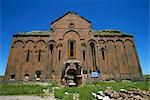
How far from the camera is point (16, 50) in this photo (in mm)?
31141

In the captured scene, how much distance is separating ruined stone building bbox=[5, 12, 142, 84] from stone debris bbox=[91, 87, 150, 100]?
885 cm

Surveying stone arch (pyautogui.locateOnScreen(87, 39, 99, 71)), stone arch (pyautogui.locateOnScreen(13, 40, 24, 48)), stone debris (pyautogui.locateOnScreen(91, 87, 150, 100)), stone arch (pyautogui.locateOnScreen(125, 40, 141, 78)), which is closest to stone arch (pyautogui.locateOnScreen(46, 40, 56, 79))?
stone arch (pyautogui.locateOnScreen(13, 40, 24, 48))

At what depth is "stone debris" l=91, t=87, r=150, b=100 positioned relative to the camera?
18734 mm

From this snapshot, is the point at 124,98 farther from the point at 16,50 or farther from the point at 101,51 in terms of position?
the point at 16,50

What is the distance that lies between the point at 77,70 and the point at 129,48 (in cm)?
1114

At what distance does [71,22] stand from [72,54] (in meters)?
6.50

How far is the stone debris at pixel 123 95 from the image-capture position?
61.5 ft

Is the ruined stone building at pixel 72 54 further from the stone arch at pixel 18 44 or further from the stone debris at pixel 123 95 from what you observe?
the stone debris at pixel 123 95

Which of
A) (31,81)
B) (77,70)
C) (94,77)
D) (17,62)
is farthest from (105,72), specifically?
(17,62)

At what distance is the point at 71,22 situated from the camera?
33.1 meters

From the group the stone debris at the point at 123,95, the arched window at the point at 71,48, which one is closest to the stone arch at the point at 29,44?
the arched window at the point at 71,48

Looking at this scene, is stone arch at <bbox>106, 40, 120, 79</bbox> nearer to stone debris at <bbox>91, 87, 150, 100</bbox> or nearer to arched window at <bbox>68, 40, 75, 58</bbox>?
arched window at <bbox>68, 40, 75, 58</bbox>

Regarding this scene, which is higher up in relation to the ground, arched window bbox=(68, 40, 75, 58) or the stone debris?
arched window bbox=(68, 40, 75, 58)

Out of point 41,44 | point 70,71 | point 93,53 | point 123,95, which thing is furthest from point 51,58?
point 123,95
